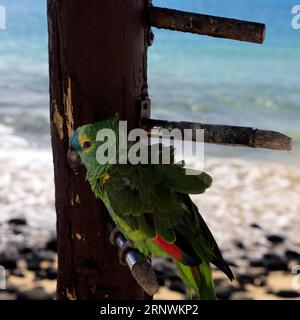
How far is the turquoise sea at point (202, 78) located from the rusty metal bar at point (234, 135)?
3829mm

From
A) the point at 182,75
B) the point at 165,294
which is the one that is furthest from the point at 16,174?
the point at 182,75

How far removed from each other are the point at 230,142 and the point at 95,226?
1.18ft

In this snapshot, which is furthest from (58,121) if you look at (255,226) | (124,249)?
(255,226)

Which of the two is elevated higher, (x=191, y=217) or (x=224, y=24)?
(x=224, y=24)

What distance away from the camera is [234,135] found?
1.26 m

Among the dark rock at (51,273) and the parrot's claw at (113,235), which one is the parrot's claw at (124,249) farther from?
the dark rock at (51,273)

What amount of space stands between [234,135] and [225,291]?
1.76 meters

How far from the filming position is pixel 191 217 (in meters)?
1.25

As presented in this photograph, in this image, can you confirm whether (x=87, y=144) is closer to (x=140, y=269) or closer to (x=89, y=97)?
(x=89, y=97)

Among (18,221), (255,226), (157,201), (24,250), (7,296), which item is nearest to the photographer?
(157,201)

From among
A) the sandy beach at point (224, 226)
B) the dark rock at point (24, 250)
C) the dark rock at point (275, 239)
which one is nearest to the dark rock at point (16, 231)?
the sandy beach at point (224, 226)

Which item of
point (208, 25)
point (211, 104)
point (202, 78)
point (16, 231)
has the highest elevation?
point (202, 78)
